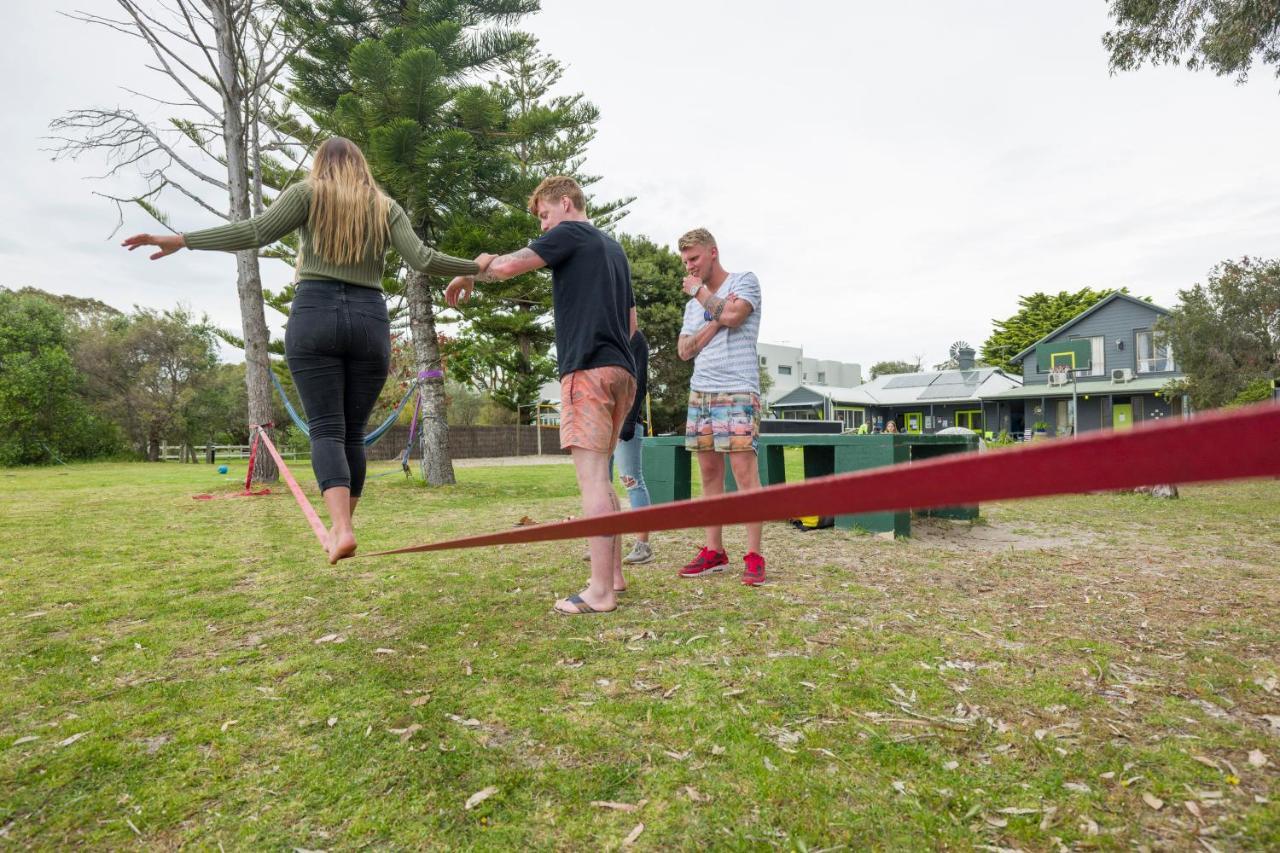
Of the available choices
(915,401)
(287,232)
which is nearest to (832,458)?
(287,232)

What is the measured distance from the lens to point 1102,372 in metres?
23.1

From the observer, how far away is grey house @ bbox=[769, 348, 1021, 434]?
2961cm

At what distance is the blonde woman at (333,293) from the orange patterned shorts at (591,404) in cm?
56

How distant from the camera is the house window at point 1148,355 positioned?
70.2ft

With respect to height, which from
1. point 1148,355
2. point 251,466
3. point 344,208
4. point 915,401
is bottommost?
point 251,466

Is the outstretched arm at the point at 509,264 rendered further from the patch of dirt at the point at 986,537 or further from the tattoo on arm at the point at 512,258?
the patch of dirt at the point at 986,537

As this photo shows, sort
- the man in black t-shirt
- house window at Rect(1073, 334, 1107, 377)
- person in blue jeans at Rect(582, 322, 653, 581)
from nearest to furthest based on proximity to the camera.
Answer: the man in black t-shirt, person in blue jeans at Rect(582, 322, 653, 581), house window at Rect(1073, 334, 1107, 377)

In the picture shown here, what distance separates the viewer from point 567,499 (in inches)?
305

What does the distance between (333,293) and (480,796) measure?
1761mm

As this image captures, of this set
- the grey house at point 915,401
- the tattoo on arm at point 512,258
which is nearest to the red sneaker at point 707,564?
the tattoo on arm at point 512,258

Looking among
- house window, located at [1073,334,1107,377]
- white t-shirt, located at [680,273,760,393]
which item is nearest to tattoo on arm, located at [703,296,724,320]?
white t-shirt, located at [680,273,760,393]

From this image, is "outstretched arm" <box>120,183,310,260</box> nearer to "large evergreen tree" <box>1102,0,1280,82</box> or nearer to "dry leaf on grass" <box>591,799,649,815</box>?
"dry leaf on grass" <box>591,799,649,815</box>

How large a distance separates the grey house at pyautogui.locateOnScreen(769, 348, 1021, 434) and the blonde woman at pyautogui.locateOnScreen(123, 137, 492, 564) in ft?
95.2

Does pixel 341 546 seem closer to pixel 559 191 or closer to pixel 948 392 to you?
pixel 559 191
